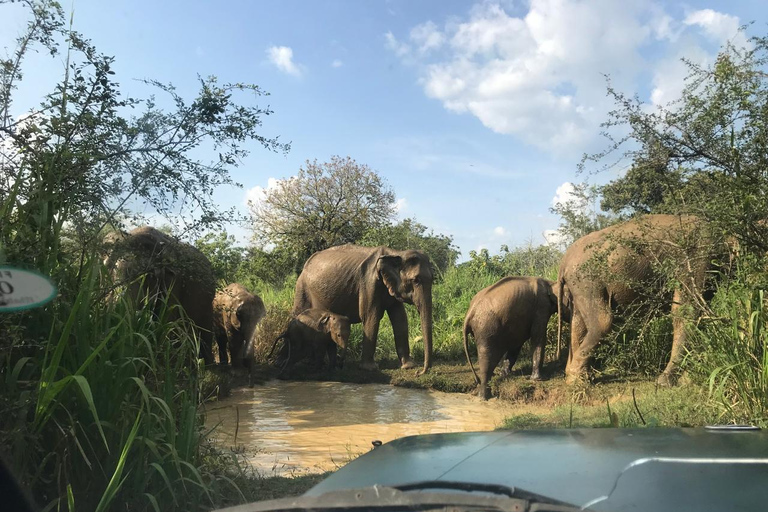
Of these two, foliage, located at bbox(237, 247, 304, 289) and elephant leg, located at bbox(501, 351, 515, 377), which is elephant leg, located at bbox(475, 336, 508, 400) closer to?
elephant leg, located at bbox(501, 351, 515, 377)

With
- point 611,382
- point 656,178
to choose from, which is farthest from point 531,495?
point 611,382

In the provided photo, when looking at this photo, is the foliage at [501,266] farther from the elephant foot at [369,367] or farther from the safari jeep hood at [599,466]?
Answer: the safari jeep hood at [599,466]

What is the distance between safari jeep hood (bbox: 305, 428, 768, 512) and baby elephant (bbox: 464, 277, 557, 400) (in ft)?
27.9

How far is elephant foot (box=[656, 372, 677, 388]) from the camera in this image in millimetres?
8405

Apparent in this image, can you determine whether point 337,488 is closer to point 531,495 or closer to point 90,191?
point 531,495

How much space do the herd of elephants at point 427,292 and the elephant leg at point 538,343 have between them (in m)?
0.02

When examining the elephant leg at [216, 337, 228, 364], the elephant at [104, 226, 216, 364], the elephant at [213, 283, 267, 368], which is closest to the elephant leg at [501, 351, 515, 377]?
the elephant at [213, 283, 267, 368]

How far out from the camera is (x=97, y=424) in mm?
3475

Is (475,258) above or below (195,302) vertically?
above

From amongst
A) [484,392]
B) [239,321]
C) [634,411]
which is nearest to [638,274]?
[484,392]

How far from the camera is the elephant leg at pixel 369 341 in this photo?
43.9 feet

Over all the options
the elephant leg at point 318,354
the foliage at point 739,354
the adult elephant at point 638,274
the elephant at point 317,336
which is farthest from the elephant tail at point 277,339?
the foliage at point 739,354

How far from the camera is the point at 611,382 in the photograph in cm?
964

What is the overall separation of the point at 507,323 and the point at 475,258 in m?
8.37
